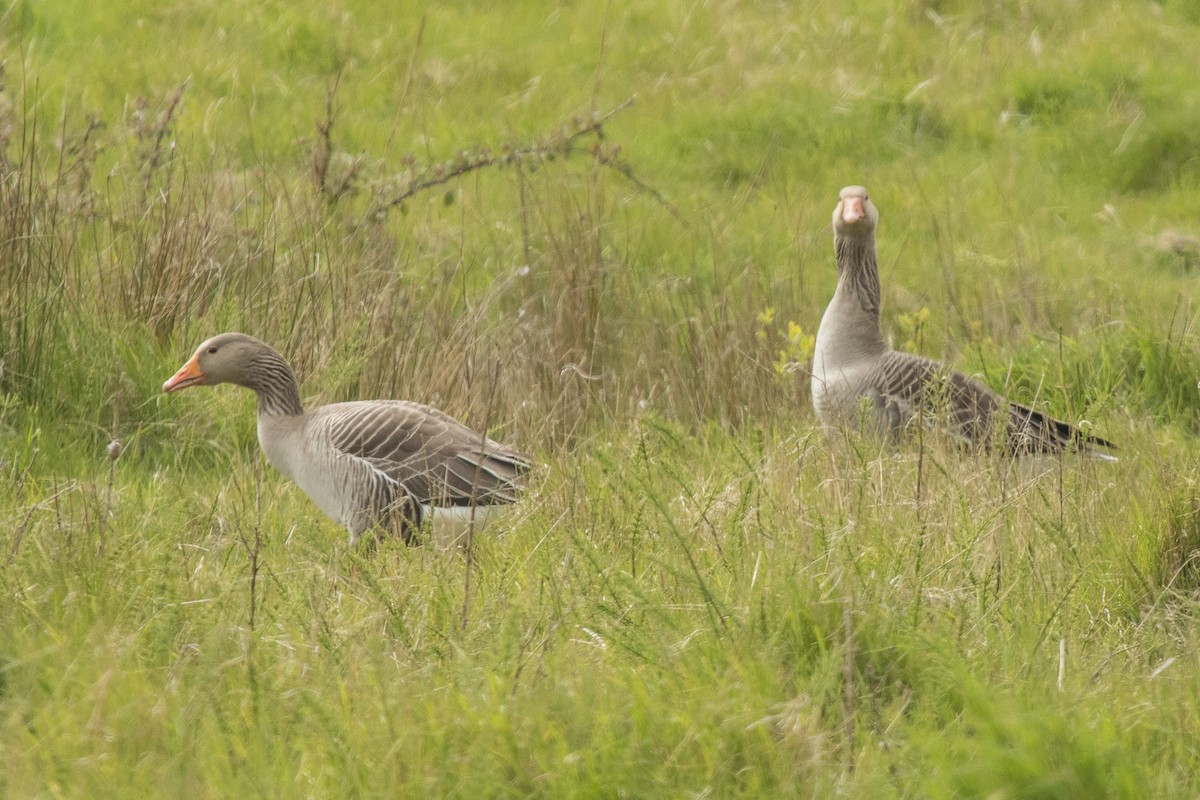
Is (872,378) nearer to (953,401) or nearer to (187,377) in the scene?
(953,401)

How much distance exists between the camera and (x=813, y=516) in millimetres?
3844

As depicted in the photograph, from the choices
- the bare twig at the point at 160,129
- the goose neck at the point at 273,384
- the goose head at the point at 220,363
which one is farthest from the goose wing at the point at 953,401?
the bare twig at the point at 160,129

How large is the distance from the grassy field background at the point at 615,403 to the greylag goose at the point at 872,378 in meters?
0.24

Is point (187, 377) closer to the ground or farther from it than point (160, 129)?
closer to the ground

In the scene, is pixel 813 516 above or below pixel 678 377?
above

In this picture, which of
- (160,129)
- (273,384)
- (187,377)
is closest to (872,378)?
(273,384)

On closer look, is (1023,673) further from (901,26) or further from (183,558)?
(901,26)

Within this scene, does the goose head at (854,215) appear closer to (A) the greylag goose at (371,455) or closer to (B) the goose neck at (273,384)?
(A) the greylag goose at (371,455)

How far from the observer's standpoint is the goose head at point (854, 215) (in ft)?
21.7

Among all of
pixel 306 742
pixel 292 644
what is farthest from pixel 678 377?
pixel 306 742

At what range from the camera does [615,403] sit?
6770 millimetres

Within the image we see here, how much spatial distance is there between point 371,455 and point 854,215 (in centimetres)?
239

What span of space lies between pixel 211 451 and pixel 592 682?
3.45 m

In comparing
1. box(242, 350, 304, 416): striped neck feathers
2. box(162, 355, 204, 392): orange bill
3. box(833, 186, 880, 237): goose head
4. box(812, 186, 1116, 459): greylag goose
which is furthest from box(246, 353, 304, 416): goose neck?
box(833, 186, 880, 237): goose head
